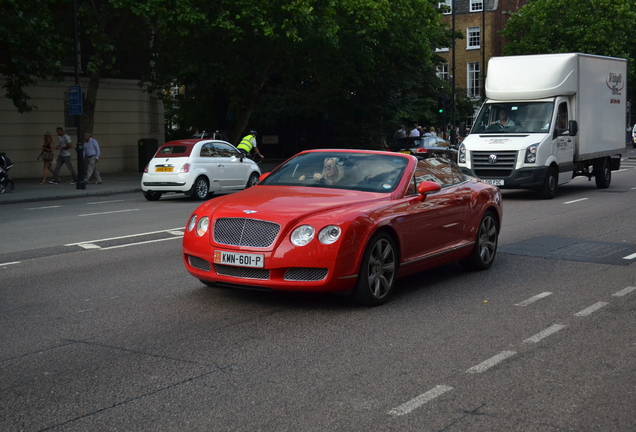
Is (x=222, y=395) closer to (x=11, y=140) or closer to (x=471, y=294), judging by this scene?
(x=471, y=294)

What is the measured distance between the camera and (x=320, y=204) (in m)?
7.79

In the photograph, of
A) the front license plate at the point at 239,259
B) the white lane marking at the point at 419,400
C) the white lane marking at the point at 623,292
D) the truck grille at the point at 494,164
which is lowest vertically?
the white lane marking at the point at 623,292

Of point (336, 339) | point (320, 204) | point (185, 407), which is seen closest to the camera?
point (185, 407)

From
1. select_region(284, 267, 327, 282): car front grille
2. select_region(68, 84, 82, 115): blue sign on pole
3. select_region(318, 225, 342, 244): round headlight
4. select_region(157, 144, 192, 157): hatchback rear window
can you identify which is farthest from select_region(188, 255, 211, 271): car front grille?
select_region(68, 84, 82, 115): blue sign on pole

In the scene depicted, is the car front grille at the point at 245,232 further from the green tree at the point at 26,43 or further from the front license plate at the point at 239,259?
the green tree at the point at 26,43

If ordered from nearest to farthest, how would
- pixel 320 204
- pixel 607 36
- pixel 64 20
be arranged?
pixel 320 204 < pixel 64 20 < pixel 607 36

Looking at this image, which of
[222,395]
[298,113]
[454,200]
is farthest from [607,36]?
[222,395]

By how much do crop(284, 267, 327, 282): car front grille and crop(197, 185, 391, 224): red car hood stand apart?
1.42ft

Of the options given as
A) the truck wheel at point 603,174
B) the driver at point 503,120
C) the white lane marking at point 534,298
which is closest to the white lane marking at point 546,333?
the white lane marking at point 534,298

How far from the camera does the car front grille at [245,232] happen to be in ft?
24.6

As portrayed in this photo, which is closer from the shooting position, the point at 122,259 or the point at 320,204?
the point at 320,204

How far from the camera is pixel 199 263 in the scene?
7.91 meters

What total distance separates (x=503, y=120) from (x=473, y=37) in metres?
55.1

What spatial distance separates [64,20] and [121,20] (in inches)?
78.4
